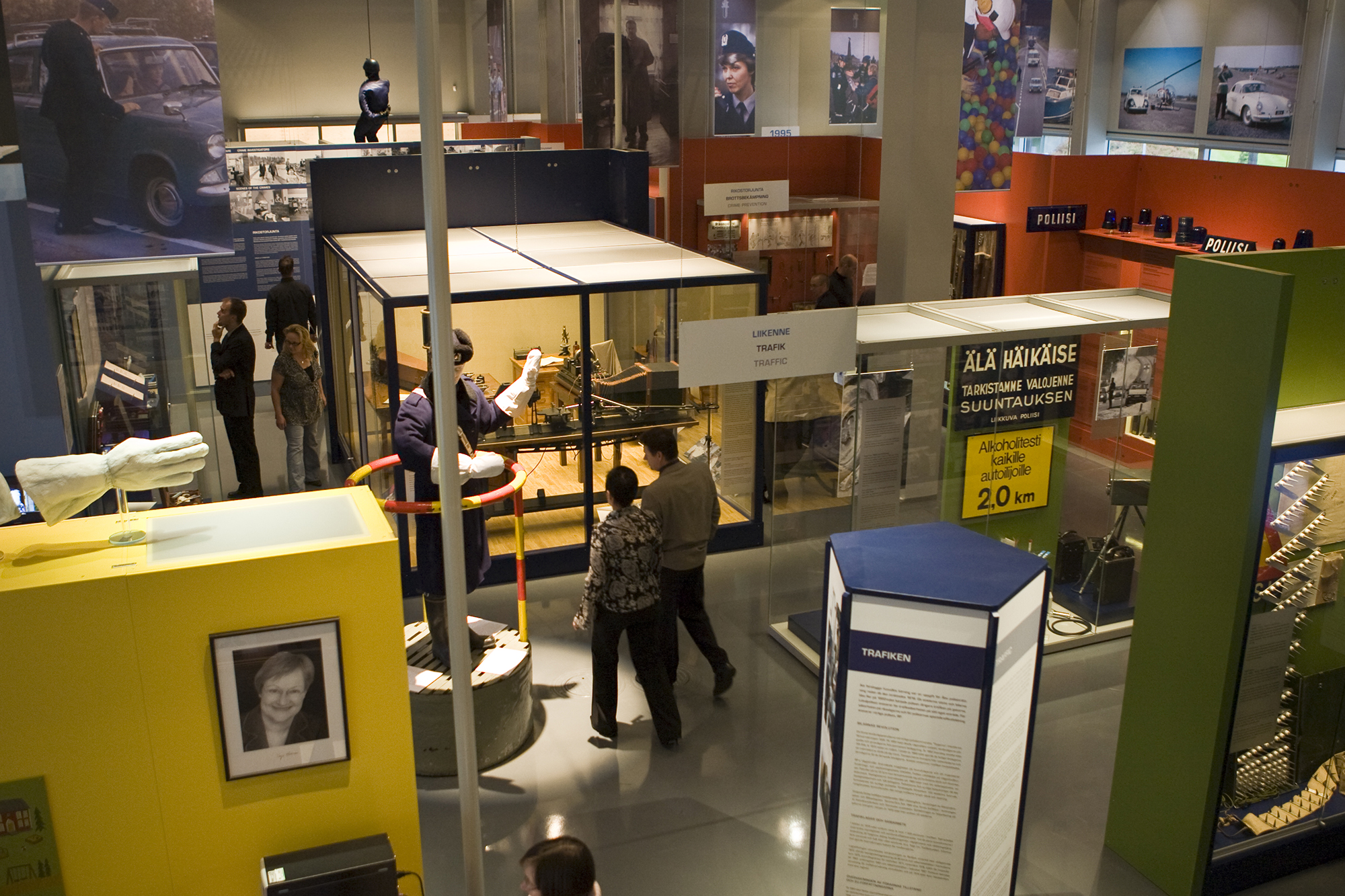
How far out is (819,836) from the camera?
12.7ft

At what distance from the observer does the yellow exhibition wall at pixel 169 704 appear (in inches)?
122

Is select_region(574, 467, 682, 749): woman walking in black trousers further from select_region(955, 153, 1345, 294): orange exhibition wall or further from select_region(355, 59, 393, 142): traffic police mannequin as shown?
select_region(355, 59, 393, 142): traffic police mannequin

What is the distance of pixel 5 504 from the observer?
10.5 ft

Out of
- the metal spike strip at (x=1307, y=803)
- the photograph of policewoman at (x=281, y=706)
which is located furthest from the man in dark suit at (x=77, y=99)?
the metal spike strip at (x=1307, y=803)

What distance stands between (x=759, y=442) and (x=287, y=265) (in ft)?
14.2

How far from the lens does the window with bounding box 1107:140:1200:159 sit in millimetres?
13633

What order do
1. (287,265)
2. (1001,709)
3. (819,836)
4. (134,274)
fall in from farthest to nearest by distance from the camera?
(287,265) < (134,274) < (819,836) < (1001,709)

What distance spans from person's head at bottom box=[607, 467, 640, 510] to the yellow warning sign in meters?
2.14

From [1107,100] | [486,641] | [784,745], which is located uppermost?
[1107,100]

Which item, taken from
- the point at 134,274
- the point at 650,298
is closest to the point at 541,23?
the point at 650,298

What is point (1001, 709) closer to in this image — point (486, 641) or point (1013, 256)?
point (486, 641)

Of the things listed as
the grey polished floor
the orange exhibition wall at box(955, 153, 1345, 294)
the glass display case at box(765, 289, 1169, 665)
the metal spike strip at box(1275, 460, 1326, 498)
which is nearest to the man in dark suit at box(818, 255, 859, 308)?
the glass display case at box(765, 289, 1169, 665)

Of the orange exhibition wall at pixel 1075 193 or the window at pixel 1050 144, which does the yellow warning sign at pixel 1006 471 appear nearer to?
the orange exhibition wall at pixel 1075 193

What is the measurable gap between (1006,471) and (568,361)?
353 centimetres
